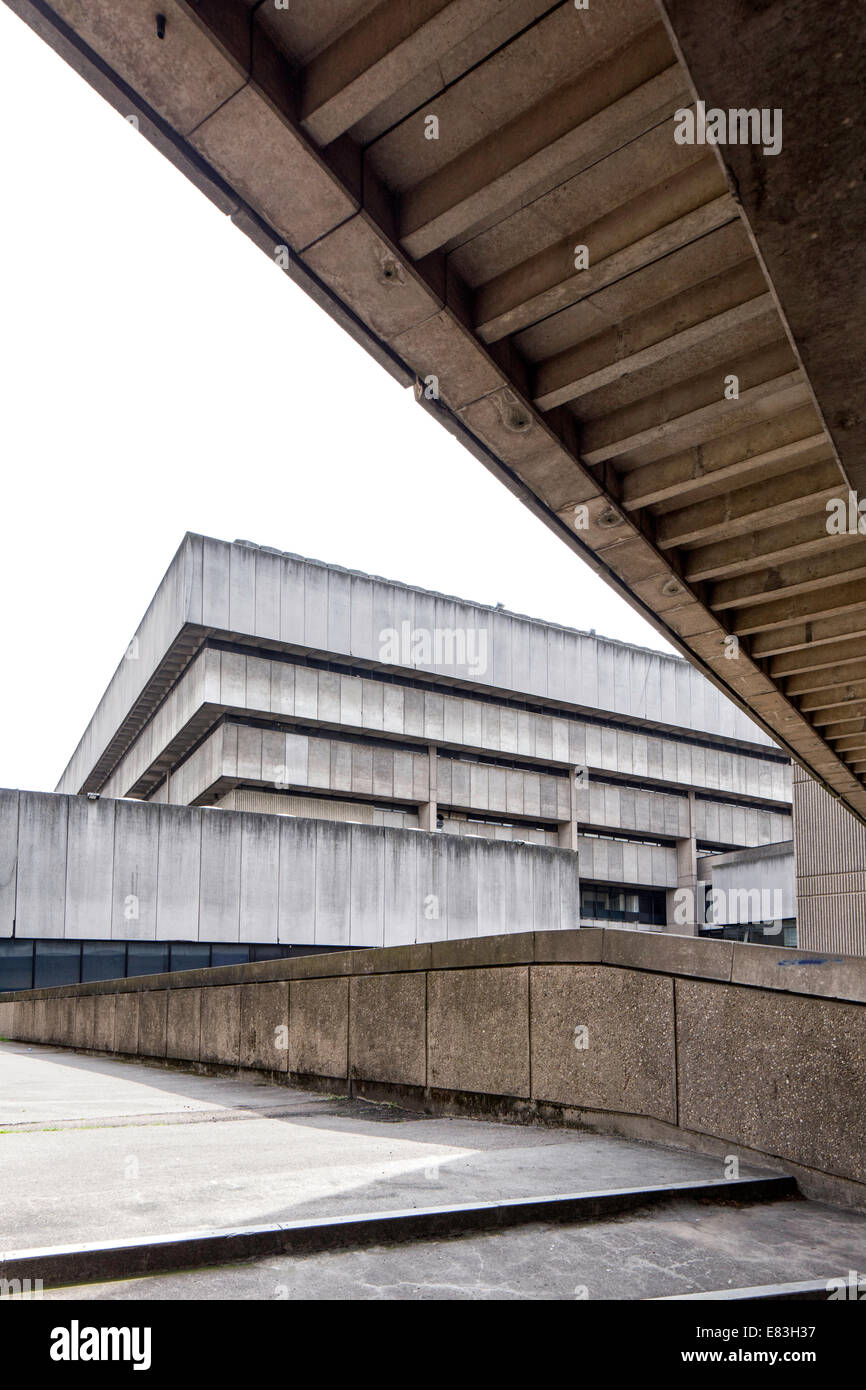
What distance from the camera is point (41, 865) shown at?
108ft

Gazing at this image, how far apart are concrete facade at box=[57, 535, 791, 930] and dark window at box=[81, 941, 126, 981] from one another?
8.05m

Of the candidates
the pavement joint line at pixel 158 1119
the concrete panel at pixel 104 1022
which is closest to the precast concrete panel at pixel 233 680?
the concrete panel at pixel 104 1022

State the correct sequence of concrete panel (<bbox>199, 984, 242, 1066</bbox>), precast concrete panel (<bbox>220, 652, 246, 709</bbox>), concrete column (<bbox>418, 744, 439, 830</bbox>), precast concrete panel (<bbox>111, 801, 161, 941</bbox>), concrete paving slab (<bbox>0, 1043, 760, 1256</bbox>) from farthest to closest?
concrete column (<bbox>418, 744, 439, 830</bbox>) < precast concrete panel (<bbox>220, 652, 246, 709</bbox>) < precast concrete panel (<bbox>111, 801, 161, 941</bbox>) < concrete panel (<bbox>199, 984, 242, 1066</bbox>) < concrete paving slab (<bbox>0, 1043, 760, 1256</bbox>)

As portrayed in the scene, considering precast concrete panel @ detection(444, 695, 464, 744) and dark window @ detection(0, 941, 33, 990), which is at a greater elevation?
precast concrete panel @ detection(444, 695, 464, 744)

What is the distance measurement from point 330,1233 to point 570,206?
17.2 ft

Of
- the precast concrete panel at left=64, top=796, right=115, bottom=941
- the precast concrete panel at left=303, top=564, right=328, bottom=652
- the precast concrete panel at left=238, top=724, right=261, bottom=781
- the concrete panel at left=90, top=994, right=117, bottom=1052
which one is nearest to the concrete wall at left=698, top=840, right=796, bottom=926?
the precast concrete panel at left=303, top=564, right=328, bottom=652

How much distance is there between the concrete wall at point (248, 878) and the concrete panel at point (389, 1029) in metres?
26.3

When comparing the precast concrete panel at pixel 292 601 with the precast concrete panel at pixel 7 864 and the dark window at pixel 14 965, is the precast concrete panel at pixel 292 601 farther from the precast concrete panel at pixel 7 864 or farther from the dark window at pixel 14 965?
the dark window at pixel 14 965

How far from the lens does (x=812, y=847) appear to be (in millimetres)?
25469

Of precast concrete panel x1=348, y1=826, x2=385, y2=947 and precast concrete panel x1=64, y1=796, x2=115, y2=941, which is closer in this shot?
precast concrete panel x1=64, y1=796, x2=115, y2=941

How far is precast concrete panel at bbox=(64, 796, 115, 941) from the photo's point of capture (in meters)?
33.4

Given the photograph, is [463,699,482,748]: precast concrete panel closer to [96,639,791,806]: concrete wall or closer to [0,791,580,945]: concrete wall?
[96,639,791,806]: concrete wall
